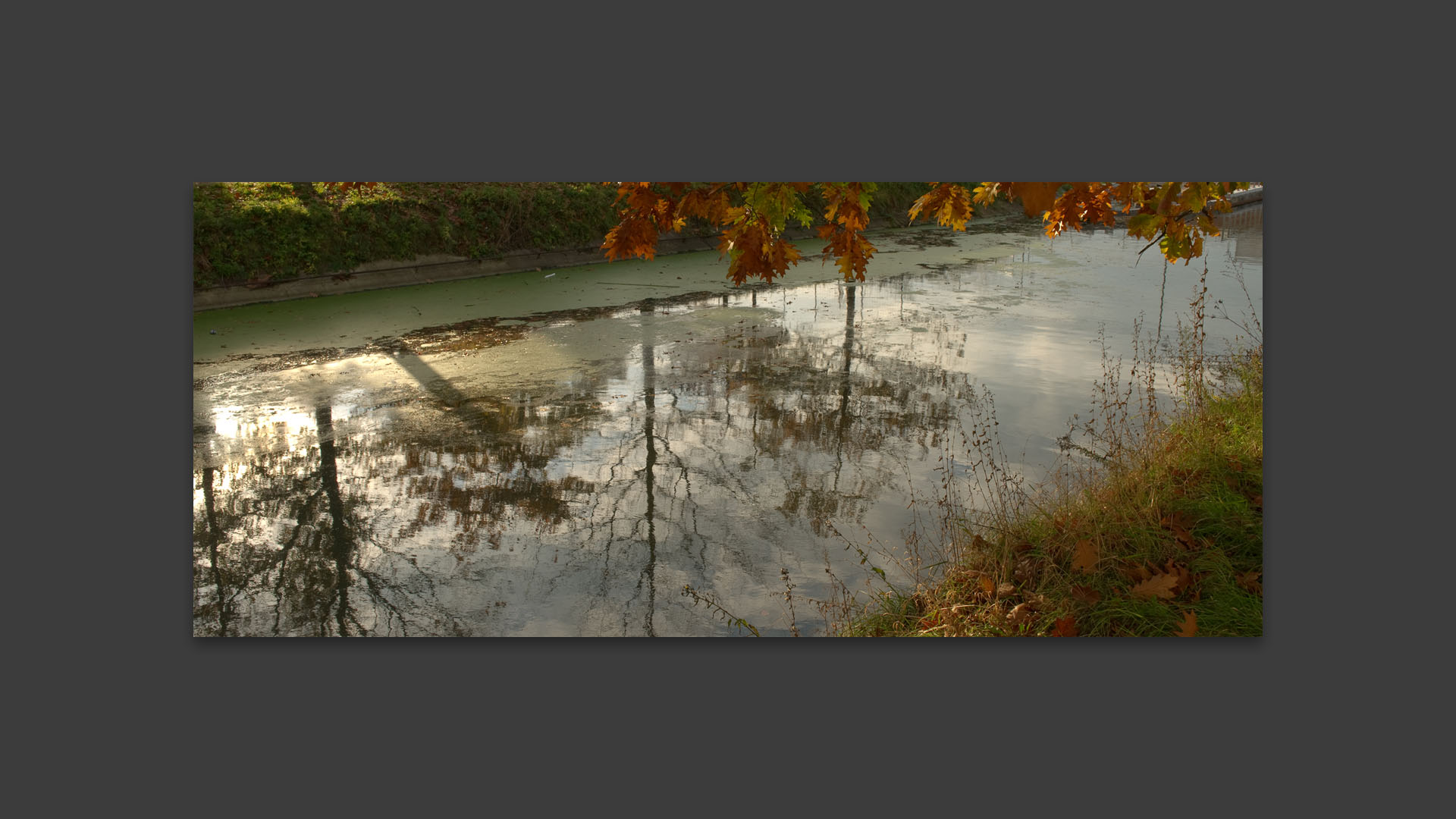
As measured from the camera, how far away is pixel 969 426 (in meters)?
5.09

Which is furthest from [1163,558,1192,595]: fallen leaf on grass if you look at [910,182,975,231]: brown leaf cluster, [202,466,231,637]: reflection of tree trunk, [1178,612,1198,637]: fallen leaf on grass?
[202,466,231,637]: reflection of tree trunk

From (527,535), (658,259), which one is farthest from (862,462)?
(658,259)

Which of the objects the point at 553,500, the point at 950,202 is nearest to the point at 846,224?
the point at 950,202

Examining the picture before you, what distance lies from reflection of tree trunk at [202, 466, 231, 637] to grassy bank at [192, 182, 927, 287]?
6.98 ft

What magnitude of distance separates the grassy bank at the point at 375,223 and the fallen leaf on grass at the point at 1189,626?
3791 millimetres

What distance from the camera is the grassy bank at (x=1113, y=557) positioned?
310 cm

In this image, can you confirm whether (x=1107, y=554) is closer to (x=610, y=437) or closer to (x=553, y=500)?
(x=553, y=500)

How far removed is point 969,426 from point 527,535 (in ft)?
7.49

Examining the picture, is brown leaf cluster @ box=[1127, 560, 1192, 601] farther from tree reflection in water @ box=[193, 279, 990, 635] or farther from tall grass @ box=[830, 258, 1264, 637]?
tree reflection in water @ box=[193, 279, 990, 635]

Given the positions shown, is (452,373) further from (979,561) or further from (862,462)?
(979,561)

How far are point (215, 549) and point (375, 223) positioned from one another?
469 cm

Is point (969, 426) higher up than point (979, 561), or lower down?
higher up

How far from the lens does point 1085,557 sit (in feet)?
10.5

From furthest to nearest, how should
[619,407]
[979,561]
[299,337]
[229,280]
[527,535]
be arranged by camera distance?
[229,280] → [299,337] → [619,407] → [527,535] → [979,561]
